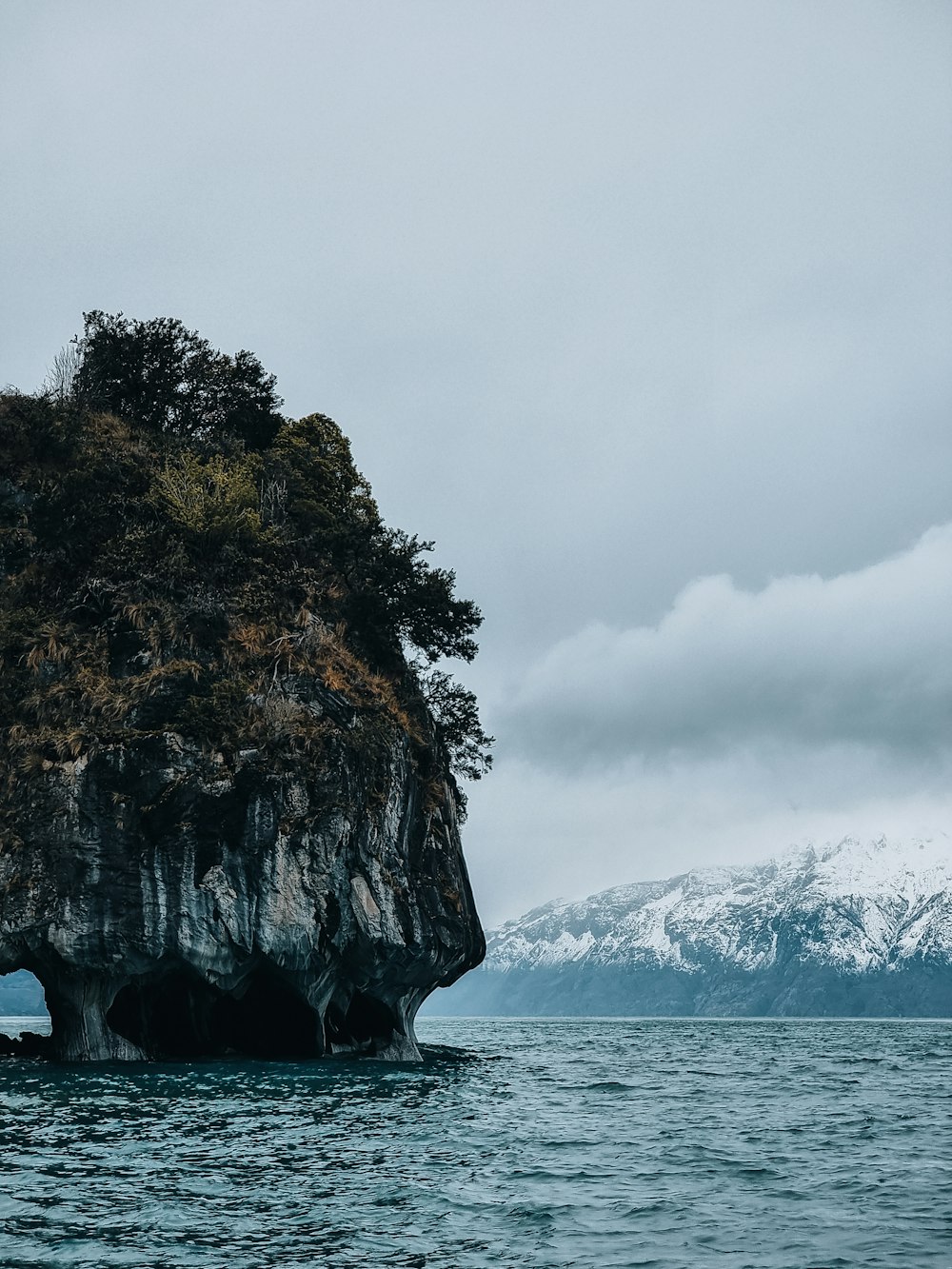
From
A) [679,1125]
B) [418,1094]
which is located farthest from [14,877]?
[679,1125]

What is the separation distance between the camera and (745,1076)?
136 ft

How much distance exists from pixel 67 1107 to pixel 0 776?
1513 cm

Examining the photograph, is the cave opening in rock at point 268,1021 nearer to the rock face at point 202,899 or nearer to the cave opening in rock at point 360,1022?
the rock face at point 202,899

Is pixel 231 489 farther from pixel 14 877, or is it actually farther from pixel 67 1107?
pixel 67 1107

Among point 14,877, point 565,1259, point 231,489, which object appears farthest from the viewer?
point 231,489

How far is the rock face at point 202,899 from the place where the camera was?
35844mm

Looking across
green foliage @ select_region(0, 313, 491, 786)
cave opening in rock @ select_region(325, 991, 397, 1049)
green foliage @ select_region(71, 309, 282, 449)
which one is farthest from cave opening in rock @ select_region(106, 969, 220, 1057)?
green foliage @ select_region(71, 309, 282, 449)

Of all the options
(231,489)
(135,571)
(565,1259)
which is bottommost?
(565,1259)

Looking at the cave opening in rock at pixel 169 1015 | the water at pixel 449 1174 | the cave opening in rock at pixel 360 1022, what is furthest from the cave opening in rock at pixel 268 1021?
the water at pixel 449 1174

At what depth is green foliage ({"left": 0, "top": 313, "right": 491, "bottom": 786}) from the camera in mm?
38906

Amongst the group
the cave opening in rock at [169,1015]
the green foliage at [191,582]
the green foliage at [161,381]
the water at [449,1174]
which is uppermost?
the green foliage at [161,381]

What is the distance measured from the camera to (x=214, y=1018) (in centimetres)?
4097

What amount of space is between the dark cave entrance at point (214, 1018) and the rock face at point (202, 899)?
0.22 feet

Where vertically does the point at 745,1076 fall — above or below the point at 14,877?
below
